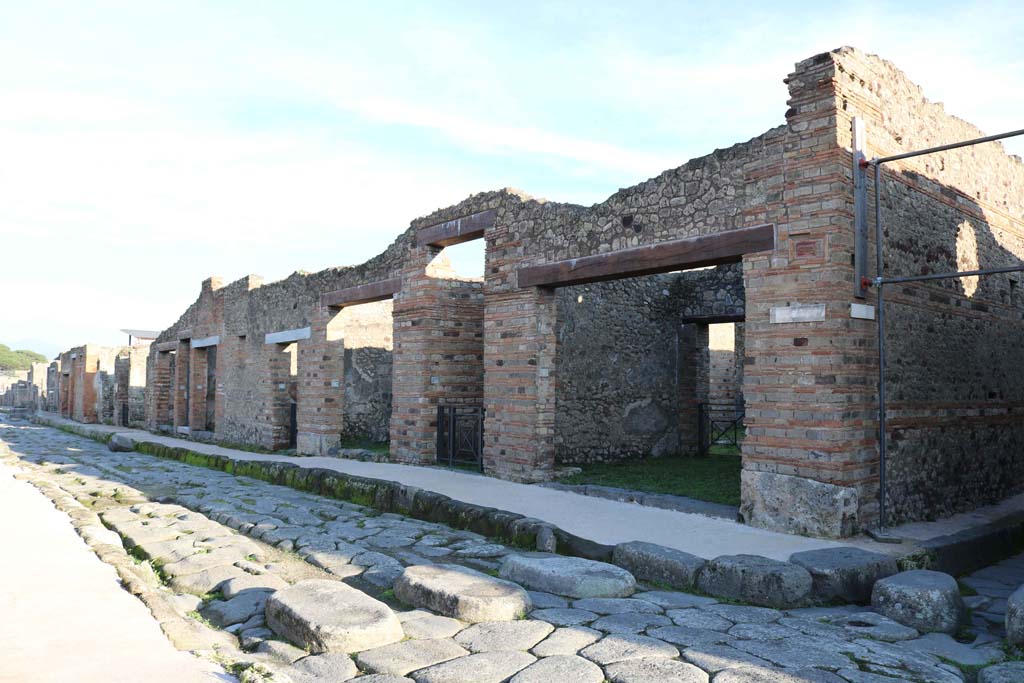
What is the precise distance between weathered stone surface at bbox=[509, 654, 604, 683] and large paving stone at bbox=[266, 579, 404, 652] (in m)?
0.69

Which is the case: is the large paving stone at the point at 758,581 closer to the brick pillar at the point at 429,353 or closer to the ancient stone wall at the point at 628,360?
the ancient stone wall at the point at 628,360

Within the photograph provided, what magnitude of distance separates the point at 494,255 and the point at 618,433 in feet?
9.72

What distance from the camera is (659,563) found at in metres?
4.41

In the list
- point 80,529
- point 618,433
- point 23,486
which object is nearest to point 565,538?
point 80,529

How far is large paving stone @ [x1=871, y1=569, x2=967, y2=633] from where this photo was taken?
12.0 ft

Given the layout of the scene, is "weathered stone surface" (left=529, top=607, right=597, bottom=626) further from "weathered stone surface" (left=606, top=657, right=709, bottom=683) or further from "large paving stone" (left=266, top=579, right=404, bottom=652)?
"large paving stone" (left=266, top=579, right=404, bottom=652)

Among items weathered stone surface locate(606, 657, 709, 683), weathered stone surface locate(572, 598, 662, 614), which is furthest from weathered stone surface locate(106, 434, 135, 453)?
weathered stone surface locate(606, 657, 709, 683)

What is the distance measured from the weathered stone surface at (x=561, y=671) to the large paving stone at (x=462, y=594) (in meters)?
0.58

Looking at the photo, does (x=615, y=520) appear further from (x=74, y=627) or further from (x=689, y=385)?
(x=689, y=385)

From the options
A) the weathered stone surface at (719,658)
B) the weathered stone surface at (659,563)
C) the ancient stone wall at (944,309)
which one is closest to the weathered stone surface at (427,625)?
the weathered stone surface at (719,658)

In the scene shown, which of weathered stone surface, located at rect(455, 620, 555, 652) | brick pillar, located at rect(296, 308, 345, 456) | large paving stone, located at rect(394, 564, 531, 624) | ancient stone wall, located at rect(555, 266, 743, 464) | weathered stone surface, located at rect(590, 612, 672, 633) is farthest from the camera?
brick pillar, located at rect(296, 308, 345, 456)

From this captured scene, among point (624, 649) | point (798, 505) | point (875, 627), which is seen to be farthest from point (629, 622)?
point (798, 505)

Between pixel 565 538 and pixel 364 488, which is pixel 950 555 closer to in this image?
pixel 565 538

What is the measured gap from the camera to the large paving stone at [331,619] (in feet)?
10.0
